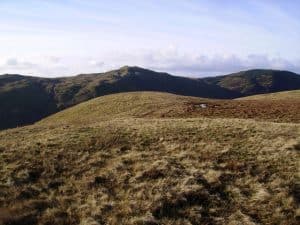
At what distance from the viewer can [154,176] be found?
18.9 metres

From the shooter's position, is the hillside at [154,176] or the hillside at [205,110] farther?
the hillside at [205,110]

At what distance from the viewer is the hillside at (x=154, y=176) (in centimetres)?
1538

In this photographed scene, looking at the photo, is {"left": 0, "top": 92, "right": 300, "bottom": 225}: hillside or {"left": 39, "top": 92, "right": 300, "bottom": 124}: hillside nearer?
{"left": 0, "top": 92, "right": 300, "bottom": 225}: hillside

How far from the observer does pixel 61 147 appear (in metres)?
23.6

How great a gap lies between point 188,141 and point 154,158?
386 cm

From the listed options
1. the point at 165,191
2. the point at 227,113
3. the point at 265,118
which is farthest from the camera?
the point at 227,113

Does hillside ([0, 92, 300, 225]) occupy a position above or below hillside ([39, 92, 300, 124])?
below

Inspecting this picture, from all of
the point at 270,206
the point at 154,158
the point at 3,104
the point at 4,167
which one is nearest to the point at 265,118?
the point at 154,158

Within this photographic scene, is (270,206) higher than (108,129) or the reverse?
the reverse

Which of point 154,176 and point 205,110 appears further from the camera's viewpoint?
point 205,110

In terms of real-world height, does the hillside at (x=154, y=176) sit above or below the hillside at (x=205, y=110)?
below

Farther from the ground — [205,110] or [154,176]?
[205,110]

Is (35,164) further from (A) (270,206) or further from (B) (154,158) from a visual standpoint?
(A) (270,206)

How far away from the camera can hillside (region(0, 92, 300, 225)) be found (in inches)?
606
